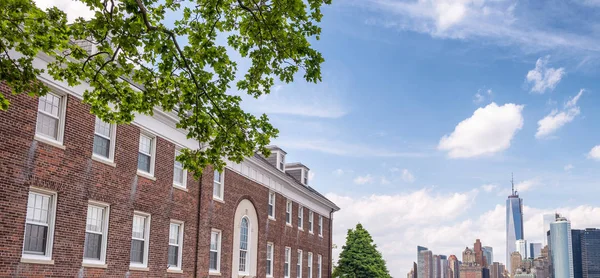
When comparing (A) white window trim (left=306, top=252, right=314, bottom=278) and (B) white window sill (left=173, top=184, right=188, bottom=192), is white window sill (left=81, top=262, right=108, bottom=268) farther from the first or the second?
(A) white window trim (left=306, top=252, right=314, bottom=278)

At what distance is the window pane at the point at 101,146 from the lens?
19891mm

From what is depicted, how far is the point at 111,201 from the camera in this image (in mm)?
20203

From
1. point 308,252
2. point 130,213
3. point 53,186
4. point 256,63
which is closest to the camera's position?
point 256,63

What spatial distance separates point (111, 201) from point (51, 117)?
3633 mm

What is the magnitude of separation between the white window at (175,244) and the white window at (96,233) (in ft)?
14.2

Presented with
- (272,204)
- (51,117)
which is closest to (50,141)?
(51,117)

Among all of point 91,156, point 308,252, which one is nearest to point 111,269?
point 91,156

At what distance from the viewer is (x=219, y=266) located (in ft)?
92.7

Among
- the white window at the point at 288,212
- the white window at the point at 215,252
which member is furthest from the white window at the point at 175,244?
the white window at the point at 288,212

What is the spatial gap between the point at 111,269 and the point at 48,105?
5714 mm

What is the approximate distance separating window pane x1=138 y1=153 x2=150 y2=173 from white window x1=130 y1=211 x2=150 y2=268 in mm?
1637

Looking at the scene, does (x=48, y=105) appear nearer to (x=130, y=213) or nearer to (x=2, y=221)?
(x=2, y=221)

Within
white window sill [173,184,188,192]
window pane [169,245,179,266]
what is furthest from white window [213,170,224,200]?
window pane [169,245,179,266]

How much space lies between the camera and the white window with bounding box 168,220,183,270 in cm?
2422
